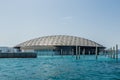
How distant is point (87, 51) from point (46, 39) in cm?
2517

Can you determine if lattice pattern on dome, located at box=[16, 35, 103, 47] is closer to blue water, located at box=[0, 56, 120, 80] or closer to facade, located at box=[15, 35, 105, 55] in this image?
facade, located at box=[15, 35, 105, 55]

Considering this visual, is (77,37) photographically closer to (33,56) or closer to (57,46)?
(57,46)

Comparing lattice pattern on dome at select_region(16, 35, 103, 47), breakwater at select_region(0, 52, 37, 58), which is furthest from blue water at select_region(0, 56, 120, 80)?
lattice pattern on dome at select_region(16, 35, 103, 47)

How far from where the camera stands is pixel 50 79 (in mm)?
31828

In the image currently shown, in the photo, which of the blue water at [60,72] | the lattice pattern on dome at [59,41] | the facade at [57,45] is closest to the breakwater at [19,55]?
the facade at [57,45]

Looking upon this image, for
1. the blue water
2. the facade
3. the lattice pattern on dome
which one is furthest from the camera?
the lattice pattern on dome

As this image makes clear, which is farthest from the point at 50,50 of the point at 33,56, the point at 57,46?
the point at 33,56

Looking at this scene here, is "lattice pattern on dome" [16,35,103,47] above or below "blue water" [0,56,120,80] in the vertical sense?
above

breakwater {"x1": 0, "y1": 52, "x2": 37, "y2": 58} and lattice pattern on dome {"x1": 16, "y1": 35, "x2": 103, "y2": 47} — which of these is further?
lattice pattern on dome {"x1": 16, "y1": 35, "x2": 103, "y2": 47}

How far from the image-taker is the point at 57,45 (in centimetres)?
15262

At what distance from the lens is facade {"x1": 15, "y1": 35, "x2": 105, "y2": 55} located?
15250 centimetres

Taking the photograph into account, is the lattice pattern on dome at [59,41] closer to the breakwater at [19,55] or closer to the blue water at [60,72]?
the breakwater at [19,55]

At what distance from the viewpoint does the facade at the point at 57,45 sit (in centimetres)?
15250

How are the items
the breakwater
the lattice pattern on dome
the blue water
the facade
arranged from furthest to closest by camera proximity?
the lattice pattern on dome < the facade < the breakwater < the blue water
